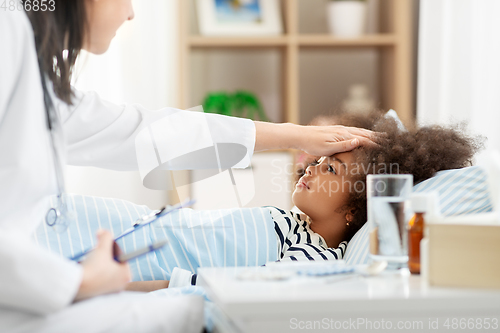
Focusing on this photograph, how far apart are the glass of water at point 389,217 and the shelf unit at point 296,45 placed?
1675 millimetres

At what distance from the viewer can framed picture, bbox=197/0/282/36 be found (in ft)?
8.05

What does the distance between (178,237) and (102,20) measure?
0.51m

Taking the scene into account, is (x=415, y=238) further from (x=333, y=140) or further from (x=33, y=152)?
(x=33, y=152)

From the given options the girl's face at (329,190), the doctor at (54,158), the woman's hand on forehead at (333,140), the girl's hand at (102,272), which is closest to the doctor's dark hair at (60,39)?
the doctor at (54,158)

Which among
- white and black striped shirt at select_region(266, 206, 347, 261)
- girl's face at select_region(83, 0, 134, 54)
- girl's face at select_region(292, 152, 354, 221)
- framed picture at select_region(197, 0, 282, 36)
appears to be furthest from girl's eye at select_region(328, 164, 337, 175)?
framed picture at select_region(197, 0, 282, 36)

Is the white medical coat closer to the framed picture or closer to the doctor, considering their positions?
the doctor

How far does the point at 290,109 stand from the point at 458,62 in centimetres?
78

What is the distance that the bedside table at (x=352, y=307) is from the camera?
0.58m

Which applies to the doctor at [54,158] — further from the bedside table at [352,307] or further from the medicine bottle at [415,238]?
the medicine bottle at [415,238]

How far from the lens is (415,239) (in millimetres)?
793

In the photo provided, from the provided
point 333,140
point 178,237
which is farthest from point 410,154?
point 178,237

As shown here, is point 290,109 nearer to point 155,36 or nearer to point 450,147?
point 155,36

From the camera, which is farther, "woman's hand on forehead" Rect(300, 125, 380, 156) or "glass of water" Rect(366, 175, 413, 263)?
"woman's hand on forehead" Rect(300, 125, 380, 156)

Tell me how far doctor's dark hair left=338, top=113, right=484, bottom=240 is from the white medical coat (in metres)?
0.44
